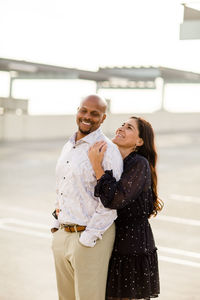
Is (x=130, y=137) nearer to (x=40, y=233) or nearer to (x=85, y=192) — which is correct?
(x=85, y=192)

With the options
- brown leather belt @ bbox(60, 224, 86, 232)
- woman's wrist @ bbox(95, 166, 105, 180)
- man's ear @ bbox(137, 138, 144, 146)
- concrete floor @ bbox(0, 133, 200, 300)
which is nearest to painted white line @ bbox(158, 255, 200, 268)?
concrete floor @ bbox(0, 133, 200, 300)

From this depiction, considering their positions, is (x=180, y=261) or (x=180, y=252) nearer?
(x=180, y=261)

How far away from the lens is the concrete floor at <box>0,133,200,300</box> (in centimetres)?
648

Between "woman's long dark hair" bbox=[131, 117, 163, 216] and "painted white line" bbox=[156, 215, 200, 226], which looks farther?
"painted white line" bbox=[156, 215, 200, 226]

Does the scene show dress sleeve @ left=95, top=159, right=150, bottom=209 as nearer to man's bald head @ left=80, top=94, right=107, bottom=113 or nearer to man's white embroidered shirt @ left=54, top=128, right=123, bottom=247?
man's white embroidered shirt @ left=54, top=128, right=123, bottom=247

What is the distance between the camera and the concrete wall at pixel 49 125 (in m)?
24.7

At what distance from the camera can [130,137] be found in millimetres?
4113

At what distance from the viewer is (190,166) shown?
18.5 metres

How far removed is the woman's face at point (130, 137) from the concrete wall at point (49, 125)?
20.5m

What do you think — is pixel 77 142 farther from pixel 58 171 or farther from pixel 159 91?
pixel 159 91

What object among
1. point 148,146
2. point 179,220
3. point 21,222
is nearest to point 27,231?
point 21,222

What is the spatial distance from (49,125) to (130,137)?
2319 centimetres

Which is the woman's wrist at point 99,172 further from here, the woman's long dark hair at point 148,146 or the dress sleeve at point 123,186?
the woman's long dark hair at point 148,146

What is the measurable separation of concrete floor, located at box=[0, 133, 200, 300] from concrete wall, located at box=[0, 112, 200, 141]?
19.1ft
